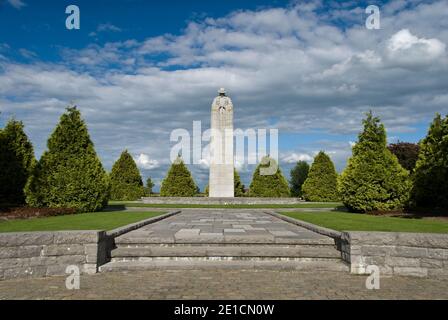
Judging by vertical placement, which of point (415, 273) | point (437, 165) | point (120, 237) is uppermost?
point (437, 165)

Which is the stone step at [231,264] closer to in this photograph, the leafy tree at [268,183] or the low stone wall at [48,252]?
the low stone wall at [48,252]

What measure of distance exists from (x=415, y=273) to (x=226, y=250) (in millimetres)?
3749

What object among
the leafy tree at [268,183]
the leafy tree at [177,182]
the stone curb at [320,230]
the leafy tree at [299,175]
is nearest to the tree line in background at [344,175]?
the stone curb at [320,230]

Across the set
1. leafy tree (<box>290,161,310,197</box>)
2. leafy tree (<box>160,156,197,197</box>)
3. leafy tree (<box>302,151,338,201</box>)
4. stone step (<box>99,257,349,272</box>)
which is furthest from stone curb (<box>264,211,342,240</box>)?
leafy tree (<box>290,161,310,197</box>)

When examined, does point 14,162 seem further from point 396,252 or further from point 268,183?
point 396,252

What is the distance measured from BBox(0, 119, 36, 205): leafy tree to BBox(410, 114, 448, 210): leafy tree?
2040cm

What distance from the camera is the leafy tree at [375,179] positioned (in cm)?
1759

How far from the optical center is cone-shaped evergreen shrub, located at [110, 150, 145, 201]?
34.4 metres

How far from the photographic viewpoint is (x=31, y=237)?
7.04 metres

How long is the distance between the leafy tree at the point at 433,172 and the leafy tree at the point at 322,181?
38.5 feet
